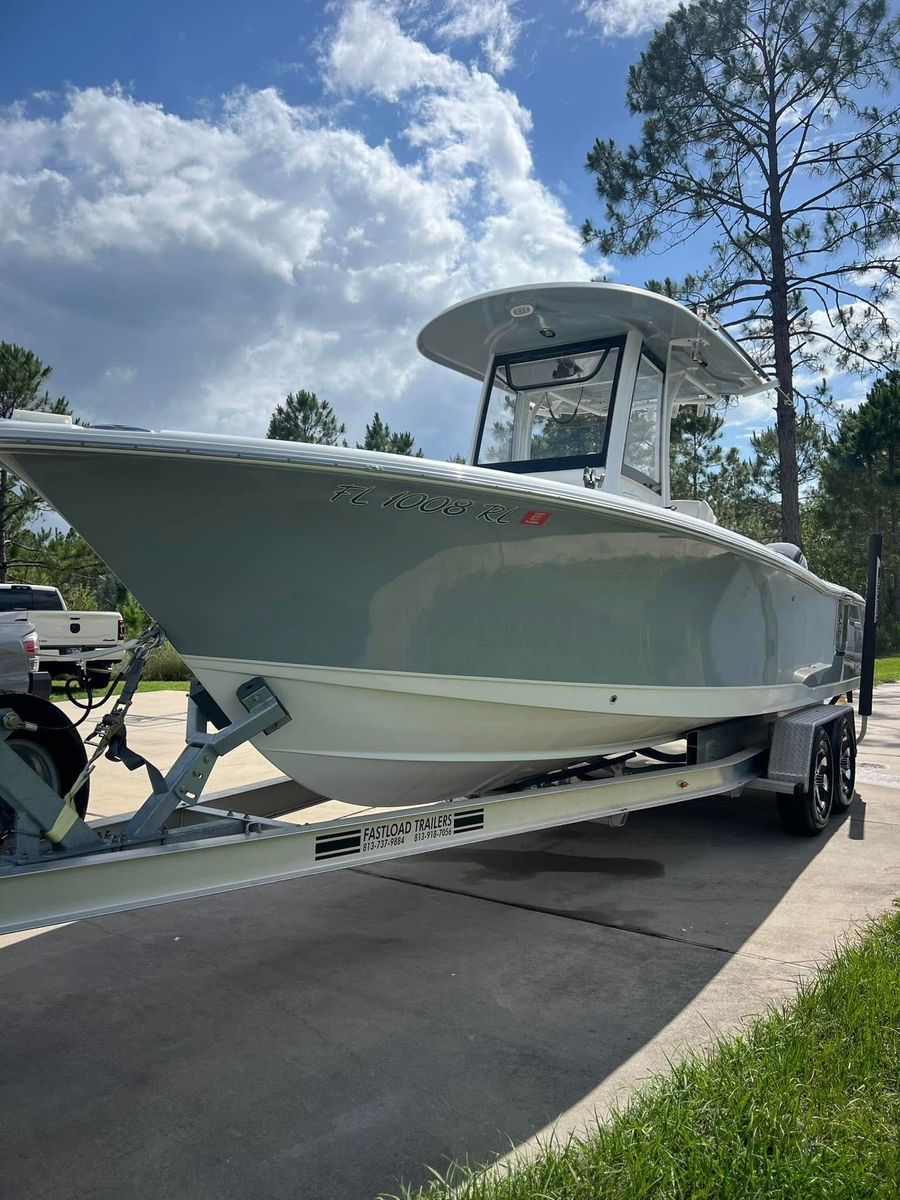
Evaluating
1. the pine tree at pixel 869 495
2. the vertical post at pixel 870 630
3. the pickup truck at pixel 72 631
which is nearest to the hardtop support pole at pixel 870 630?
the vertical post at pixel 870 630

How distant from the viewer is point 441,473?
3049 millimetres

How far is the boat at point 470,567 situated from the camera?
2.86 meters

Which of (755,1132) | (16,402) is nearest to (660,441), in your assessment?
(755,1132)

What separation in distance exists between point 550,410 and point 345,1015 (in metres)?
3.20

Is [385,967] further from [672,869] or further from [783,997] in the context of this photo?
[672,869]

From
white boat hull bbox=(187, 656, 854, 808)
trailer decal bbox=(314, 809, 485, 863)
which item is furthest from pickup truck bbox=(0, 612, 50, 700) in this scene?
trailer decal bbox=(314, 809, 485, 863)

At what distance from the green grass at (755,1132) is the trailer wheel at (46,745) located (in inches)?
78.9

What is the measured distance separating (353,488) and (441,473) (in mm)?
296

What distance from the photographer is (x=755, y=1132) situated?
2156mm

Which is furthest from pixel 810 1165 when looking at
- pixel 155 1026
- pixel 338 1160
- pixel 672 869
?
pixel 672 869

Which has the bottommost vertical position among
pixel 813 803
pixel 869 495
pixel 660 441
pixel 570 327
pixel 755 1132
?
pixel 755 1132

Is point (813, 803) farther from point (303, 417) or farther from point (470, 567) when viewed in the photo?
point (303, 417)

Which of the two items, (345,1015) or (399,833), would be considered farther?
(399,833)

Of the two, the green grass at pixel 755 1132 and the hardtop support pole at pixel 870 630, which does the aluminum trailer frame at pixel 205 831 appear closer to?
the green grass at pixel 755 1132
